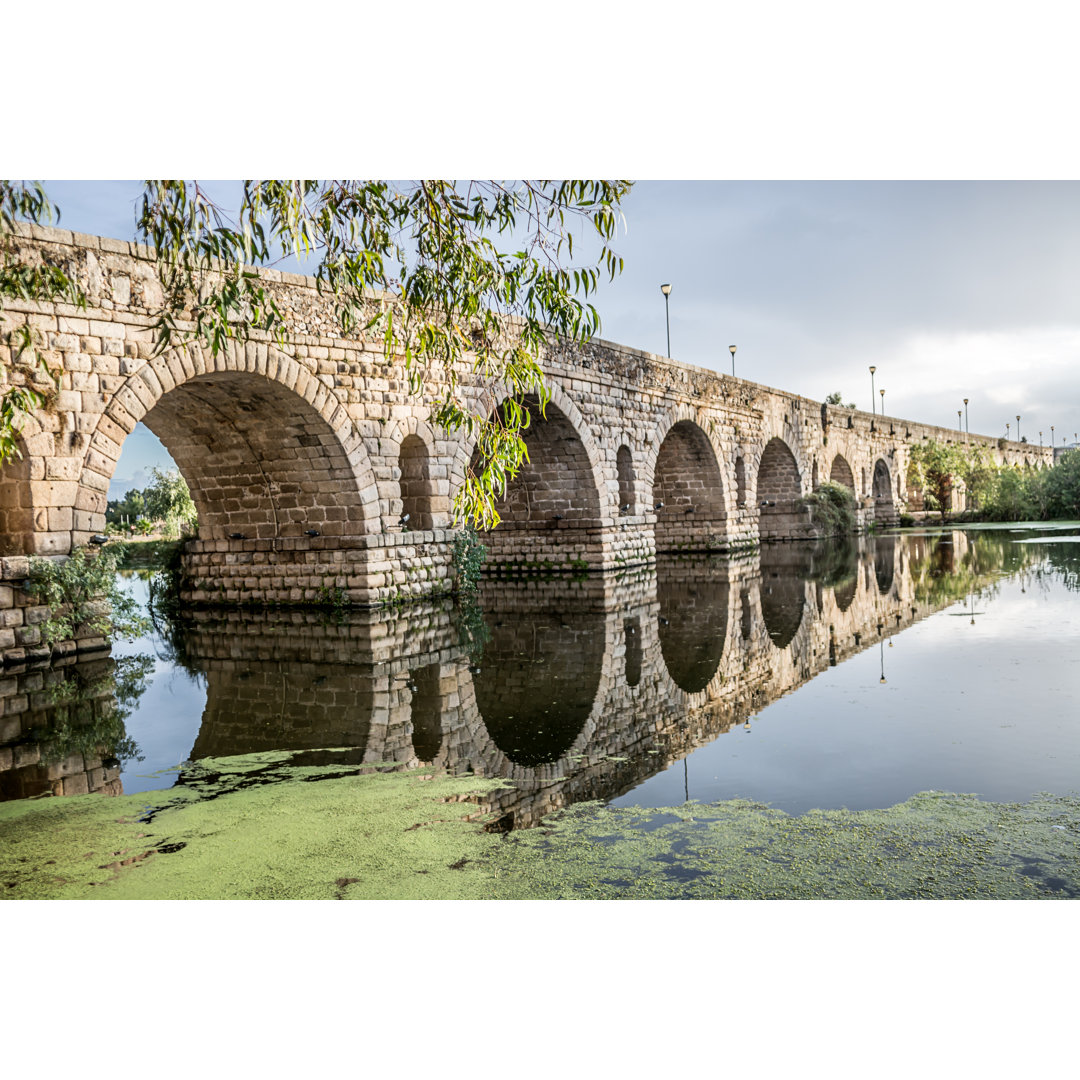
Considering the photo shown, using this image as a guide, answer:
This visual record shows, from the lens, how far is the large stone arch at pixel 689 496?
22188 mm

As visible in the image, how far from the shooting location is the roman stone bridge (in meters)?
8.55

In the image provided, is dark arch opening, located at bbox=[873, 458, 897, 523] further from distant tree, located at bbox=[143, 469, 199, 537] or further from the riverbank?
the riverbank

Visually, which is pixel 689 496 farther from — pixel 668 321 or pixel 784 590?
pixel 784 590

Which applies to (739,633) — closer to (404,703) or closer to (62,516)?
(404,703)

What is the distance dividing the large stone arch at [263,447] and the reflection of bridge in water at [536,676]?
1.35 meters

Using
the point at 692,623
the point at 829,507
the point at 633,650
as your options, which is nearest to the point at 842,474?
the point at 829,507

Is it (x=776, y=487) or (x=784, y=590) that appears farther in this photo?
(x=776, y=487)

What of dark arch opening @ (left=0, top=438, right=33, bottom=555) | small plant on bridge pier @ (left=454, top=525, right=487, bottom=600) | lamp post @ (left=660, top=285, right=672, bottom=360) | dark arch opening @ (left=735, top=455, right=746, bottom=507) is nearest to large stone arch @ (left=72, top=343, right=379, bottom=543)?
small plant on bridge pier @ (left=454, top=525, right=487, bottom=600)

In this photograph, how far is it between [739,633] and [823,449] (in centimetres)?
2199

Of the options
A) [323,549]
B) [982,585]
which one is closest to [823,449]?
[982,585]

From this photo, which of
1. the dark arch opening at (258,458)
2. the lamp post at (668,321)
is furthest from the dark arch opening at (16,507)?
the lamp post at (668,321)

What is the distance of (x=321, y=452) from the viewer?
1149cm

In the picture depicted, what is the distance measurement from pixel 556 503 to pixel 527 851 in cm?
1364

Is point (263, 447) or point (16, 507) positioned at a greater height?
point (263, 447)
